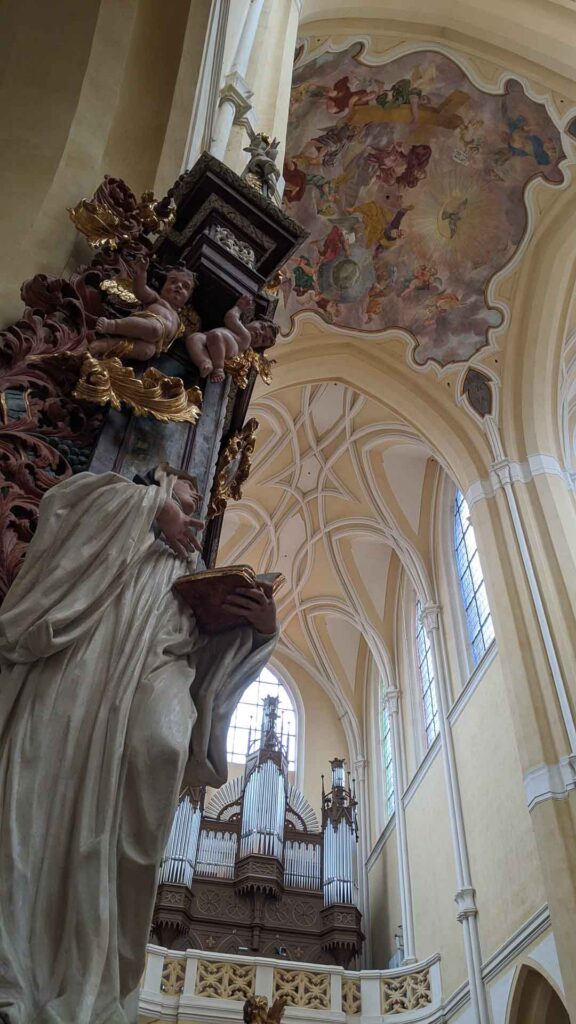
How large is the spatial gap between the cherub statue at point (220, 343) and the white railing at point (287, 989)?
868 centimetres

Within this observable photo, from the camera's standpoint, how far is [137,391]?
2.50 meters

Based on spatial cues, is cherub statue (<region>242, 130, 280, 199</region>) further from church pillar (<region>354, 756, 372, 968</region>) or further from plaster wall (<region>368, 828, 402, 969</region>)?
church pillar (<region>354, 756, 372, 968</region>)

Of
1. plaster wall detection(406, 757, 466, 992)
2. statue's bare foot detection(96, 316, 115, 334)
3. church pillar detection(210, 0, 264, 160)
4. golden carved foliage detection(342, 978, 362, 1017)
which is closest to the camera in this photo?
statue's bare foot detection(96, 316, 115, 334)

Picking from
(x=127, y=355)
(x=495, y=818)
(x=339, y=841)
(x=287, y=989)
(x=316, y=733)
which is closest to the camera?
(x=127, y=355)

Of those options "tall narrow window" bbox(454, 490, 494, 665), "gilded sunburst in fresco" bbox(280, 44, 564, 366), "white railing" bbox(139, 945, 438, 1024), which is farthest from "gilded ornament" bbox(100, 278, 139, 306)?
"white railing" bbox(139, 945, 438, 1024)

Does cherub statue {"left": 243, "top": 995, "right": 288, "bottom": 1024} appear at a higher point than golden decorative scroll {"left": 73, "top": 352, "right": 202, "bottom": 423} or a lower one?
higher

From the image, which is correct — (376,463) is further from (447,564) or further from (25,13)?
(25,13)

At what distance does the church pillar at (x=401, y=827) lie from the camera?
36.1 feet

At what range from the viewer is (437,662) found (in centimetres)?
1168

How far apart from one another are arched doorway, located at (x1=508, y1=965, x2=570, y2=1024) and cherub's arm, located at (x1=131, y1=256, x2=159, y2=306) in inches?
302

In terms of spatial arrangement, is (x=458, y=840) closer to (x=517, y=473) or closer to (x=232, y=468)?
(x=517, y=473)

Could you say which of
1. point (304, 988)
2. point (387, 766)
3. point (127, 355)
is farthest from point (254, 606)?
point (387, 766)

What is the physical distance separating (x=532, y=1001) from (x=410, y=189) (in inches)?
354

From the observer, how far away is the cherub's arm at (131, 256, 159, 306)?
2.72 meters
